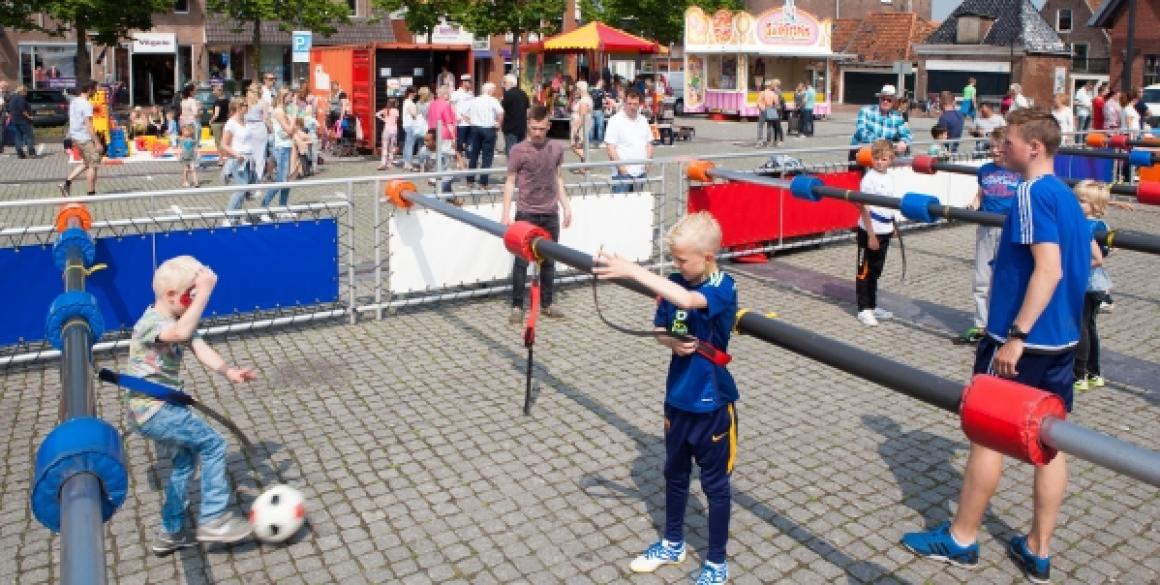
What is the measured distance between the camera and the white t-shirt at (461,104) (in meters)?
19.0

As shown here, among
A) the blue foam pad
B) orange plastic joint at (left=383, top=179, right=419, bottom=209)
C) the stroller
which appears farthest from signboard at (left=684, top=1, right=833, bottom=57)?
the blue foam pad

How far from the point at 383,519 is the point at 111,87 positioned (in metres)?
40.3

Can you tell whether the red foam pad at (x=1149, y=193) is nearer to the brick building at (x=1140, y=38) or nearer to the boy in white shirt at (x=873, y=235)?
the boy in white shirt at (x=873, y=235)

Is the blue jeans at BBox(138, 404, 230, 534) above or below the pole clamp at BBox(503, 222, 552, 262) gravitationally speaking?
below

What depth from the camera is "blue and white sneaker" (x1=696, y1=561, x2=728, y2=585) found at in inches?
185

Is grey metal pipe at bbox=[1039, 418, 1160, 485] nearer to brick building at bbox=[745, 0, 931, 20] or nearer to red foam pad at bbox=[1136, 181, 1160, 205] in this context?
red foam pad at bbox=[1136, 181, 1160, 205]

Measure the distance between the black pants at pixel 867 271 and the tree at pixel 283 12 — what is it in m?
34.8

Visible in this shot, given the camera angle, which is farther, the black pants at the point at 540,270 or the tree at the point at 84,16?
the tree at the point at 84,16

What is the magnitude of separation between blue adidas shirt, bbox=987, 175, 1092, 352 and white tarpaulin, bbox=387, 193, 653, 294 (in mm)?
4690

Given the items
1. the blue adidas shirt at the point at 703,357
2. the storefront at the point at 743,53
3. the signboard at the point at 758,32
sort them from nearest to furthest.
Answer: the blue adidas shirt at the point at 703,357, the signboard at the point at 758,32, the storefront at the point at 743,53

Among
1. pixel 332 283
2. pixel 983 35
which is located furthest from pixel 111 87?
pixel 983 35

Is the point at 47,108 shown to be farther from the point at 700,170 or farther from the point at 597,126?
the point at 700,170

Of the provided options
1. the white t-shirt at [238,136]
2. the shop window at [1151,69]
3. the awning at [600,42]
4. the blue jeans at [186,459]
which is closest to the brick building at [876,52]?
the shop window at [1151,69]

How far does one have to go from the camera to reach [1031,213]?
448 cm
